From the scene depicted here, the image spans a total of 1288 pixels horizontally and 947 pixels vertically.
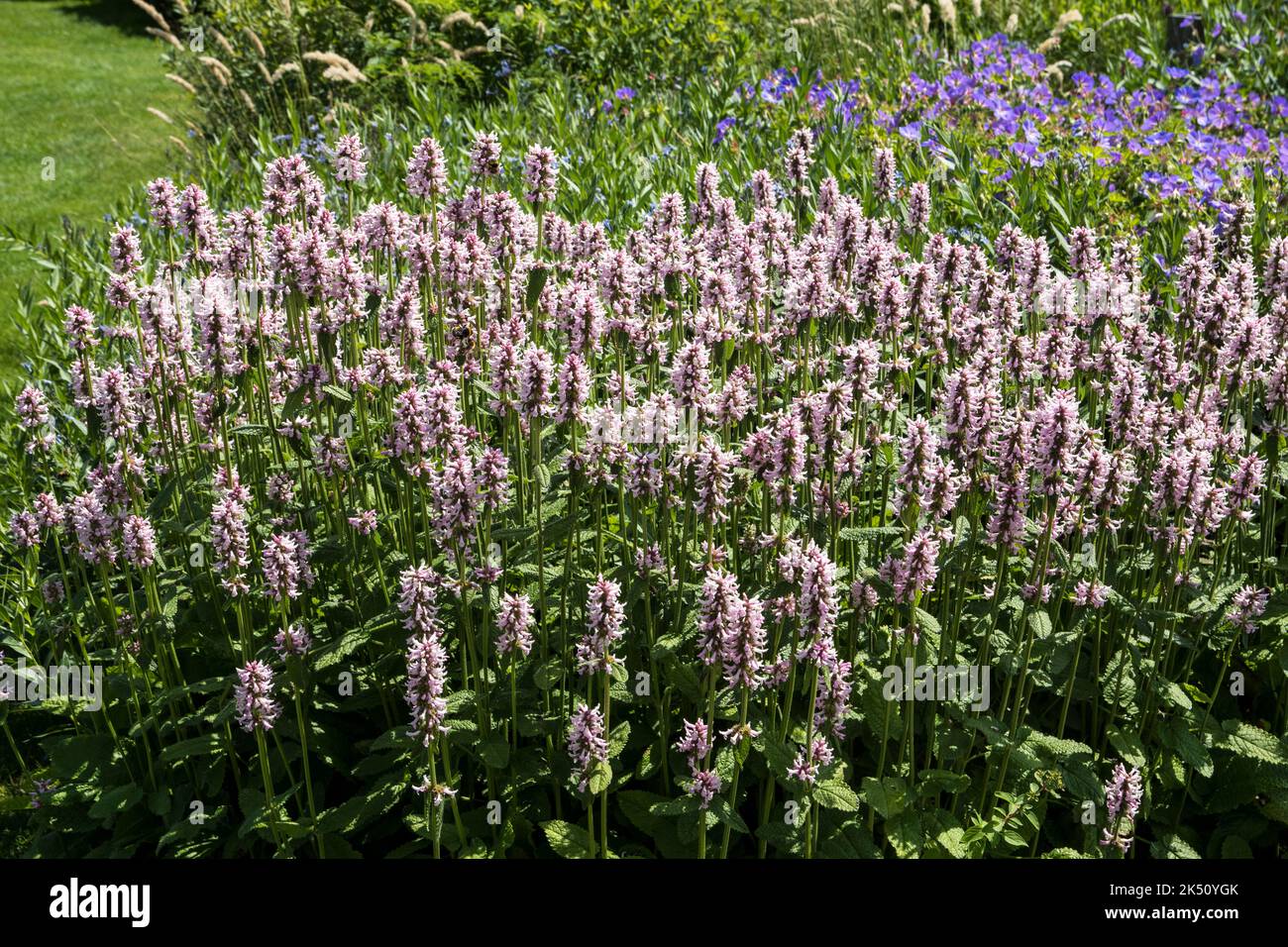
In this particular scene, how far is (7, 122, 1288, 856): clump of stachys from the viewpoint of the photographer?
404 centimetres

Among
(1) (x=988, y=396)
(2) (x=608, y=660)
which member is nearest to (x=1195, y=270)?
(1) (x=988, y=396)

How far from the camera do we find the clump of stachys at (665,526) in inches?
159

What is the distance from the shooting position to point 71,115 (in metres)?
18.2

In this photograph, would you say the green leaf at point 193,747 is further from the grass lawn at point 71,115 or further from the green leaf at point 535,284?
the grass lawn at point 71,115

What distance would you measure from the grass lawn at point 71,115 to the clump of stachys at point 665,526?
5.20 meters

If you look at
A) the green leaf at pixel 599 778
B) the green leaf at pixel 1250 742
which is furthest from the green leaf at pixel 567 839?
the green leaf at pixel 1250 742

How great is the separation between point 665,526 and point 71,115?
16.8 m

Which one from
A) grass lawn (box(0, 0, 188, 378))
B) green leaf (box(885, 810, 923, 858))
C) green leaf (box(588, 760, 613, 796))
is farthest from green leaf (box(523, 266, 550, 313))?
grass lawn (box(0, 0, 188, 378))

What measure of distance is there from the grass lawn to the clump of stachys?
520 cm

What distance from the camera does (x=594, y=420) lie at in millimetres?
4191

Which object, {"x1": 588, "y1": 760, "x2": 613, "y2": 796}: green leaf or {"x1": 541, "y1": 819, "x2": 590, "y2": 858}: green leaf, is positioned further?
{"x1": 541, "y1": 819, "x2": 590, "y2": 858}: green leaf

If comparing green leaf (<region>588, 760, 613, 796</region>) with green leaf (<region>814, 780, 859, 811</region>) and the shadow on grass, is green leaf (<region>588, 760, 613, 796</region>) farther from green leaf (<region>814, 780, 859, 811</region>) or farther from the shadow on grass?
the shadow on grass

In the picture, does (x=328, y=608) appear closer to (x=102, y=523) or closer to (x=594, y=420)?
(x=102, y=523)

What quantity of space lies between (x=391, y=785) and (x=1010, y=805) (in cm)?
208
